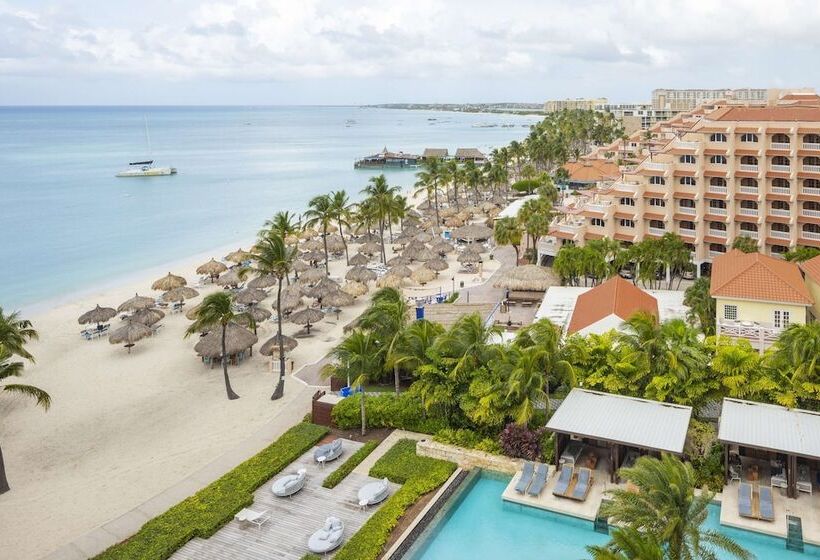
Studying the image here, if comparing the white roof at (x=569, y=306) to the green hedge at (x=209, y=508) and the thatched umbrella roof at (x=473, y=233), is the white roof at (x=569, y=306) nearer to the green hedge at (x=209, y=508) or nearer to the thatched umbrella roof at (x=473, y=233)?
the green hedge at (x=209, y=508)

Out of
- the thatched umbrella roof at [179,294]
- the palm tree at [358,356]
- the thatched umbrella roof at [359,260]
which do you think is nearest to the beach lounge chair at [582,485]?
the palm tree at [358,356]

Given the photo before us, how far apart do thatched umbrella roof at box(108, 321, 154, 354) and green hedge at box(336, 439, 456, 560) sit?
19.4 meters

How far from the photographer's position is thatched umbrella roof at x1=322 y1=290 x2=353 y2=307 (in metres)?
41.7

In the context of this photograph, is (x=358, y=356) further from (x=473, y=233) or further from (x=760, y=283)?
(x=473, y=233)

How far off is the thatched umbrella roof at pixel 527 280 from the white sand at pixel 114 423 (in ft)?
32.7

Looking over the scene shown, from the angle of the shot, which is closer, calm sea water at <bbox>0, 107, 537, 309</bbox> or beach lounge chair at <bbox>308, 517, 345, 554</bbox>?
beach lounge chair at <bbox>308, 517, 345, 554</bbox>

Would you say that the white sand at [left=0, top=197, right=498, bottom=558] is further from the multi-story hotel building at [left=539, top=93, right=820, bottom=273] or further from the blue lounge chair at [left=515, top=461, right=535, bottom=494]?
the multi-story hotel building at [left=539, top=93, right=820, bottom=273]

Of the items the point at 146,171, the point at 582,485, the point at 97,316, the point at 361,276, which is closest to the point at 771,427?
the point at 582,485

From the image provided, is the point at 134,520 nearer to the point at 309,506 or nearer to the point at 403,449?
the point at 309,506

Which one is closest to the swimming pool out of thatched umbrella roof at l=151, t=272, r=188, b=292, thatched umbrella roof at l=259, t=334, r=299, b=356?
thatched umbrella roof at l=259, t=334, r=299, b=356

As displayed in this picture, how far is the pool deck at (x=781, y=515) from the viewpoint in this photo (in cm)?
1845

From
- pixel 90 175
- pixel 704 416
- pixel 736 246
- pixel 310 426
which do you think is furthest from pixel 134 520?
pixel 90 175

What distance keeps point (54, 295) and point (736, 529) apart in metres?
51.2

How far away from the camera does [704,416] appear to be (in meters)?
24.2
